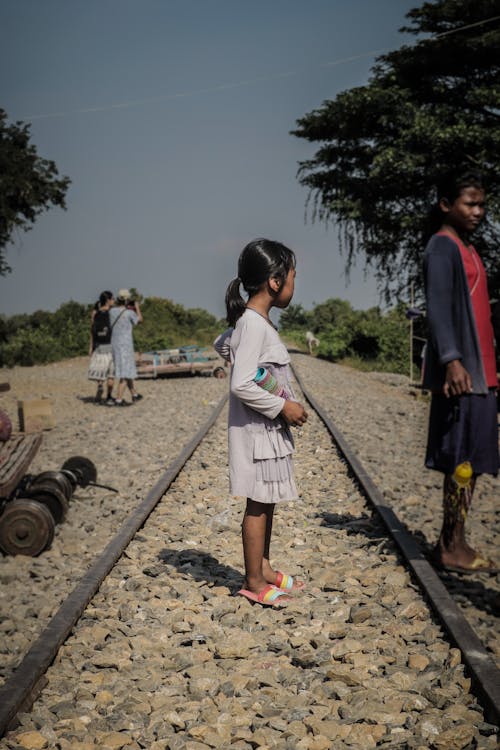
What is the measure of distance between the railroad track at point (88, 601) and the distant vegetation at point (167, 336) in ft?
64.7

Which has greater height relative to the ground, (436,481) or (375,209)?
(375,209)

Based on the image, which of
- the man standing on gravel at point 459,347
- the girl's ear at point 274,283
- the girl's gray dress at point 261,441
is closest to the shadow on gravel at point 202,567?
the girl's gray dress at point 261,441

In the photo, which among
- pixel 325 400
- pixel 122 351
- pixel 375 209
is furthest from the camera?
pixel 375 209

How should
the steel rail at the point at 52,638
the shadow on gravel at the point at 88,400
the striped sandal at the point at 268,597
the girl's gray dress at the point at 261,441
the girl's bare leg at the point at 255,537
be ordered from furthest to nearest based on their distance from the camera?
the shadow on gravel at the point at 88,400, the striped sandal at the point at 268,597, the girl's bare leg at the point at 255,537, the girl's gray dress at the point at 261,441, the steel rail at the point at 52,638

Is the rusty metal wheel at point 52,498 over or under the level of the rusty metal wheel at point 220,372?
under

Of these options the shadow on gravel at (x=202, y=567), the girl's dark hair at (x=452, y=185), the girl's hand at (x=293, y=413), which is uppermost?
the girl's dark hair at (x=452, y=185)

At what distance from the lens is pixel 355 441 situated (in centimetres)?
859

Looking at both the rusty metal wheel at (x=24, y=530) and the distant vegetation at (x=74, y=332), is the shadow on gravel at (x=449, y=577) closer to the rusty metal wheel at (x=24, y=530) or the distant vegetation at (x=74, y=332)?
the rusty metal wheel at (x=24, y=530)

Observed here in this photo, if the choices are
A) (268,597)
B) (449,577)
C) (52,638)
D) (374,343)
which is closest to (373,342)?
(374,343)

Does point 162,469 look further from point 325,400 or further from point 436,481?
point 325,400

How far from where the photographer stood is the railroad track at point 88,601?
2484 millimetres

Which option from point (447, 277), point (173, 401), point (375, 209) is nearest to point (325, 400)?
point (173, 401)

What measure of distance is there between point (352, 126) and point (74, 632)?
22.6 metres

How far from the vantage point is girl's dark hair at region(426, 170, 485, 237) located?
3.54m
